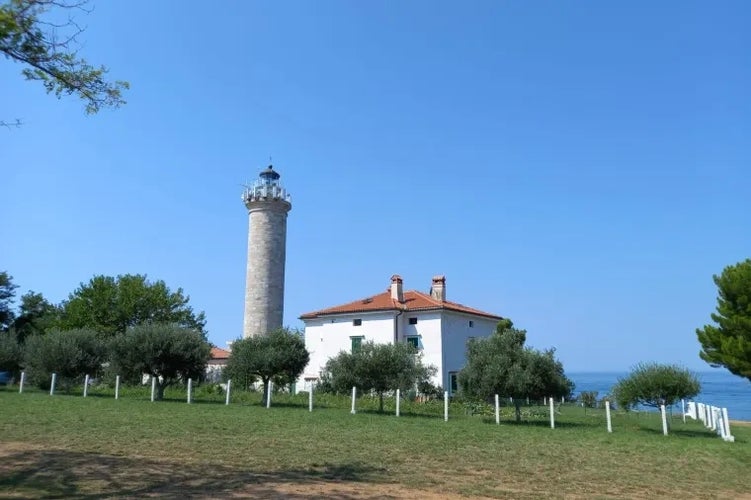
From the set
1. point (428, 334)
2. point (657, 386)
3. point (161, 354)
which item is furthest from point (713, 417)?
point (161, 354)

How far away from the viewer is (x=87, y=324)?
4822 cm

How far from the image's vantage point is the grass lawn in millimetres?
9000

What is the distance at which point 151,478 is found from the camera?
9.14 m

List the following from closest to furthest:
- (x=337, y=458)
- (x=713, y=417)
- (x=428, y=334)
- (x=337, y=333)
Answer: (x=337, y=458), (x=713, y=417), (x=428, y=334), (x=337, y=333)

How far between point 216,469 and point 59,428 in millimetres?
7151

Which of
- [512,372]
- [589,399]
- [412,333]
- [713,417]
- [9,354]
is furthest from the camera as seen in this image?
[9,354]

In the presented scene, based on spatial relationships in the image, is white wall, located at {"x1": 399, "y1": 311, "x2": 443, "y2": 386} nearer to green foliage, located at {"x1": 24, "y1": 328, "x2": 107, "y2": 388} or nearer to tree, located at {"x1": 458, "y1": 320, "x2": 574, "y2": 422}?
tree, located at {"x1": 458, "y1": 320, "x2": 574, "y2": 422}

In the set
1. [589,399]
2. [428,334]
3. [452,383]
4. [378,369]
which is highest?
[428,334]

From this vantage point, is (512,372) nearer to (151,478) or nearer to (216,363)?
(151,478)

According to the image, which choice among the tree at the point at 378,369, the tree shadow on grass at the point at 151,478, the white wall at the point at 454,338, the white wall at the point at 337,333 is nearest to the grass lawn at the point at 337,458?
the tree shadow on grass at the point at 151,478

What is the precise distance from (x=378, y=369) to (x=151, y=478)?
59.4 feet

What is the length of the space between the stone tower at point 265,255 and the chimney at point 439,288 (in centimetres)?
1127

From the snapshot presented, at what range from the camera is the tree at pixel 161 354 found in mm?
30141

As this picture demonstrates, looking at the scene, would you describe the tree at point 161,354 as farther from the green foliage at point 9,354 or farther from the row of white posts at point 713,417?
the row of white posts at point 713,417
